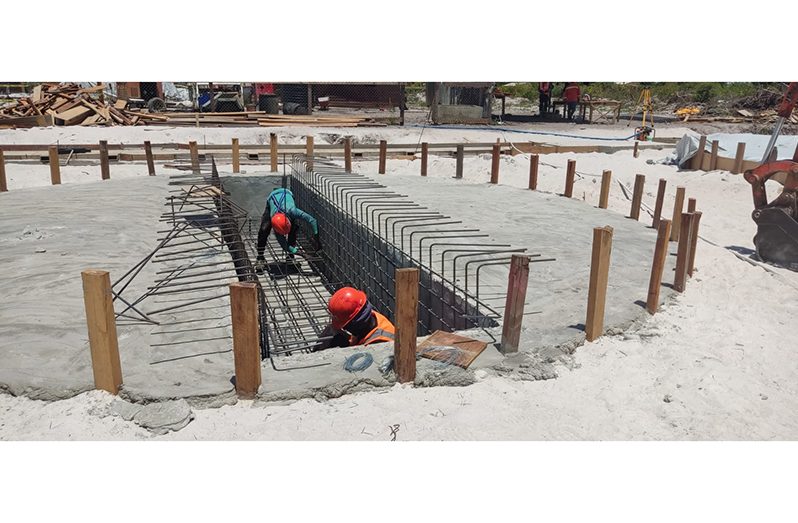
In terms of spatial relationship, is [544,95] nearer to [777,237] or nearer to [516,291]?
[777,237]

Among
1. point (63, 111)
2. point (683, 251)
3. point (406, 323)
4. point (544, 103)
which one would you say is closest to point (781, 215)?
point (683, 251)

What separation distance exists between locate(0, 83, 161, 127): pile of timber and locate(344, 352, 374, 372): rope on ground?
62.3ft

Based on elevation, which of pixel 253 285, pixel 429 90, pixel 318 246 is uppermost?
pixel 429 90

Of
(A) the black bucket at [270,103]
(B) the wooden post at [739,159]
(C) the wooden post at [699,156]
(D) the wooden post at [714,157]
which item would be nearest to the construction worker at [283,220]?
(B) the wooden post at [739,159]

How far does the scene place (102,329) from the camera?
381cm

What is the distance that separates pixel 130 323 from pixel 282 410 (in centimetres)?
200

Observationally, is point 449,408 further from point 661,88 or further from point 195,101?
point 661,88

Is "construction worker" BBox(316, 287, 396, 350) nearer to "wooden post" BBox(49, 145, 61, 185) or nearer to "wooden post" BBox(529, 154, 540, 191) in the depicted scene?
"wooden post" BBox(529, 154, 540, 191)

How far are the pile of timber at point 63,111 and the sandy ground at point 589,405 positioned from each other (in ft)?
60.8

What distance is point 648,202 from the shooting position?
1240 cm

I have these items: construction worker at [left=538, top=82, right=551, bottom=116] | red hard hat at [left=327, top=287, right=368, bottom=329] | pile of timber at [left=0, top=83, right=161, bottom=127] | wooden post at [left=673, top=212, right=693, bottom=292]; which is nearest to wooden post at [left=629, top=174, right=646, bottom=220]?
wooden post at [left=673, top=212, right=693, bottom=292]

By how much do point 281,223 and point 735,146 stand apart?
11.9 m

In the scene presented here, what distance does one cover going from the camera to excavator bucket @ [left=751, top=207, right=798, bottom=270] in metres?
7.70

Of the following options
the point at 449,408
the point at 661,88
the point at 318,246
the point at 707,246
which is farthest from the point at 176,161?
the point at 661,88
